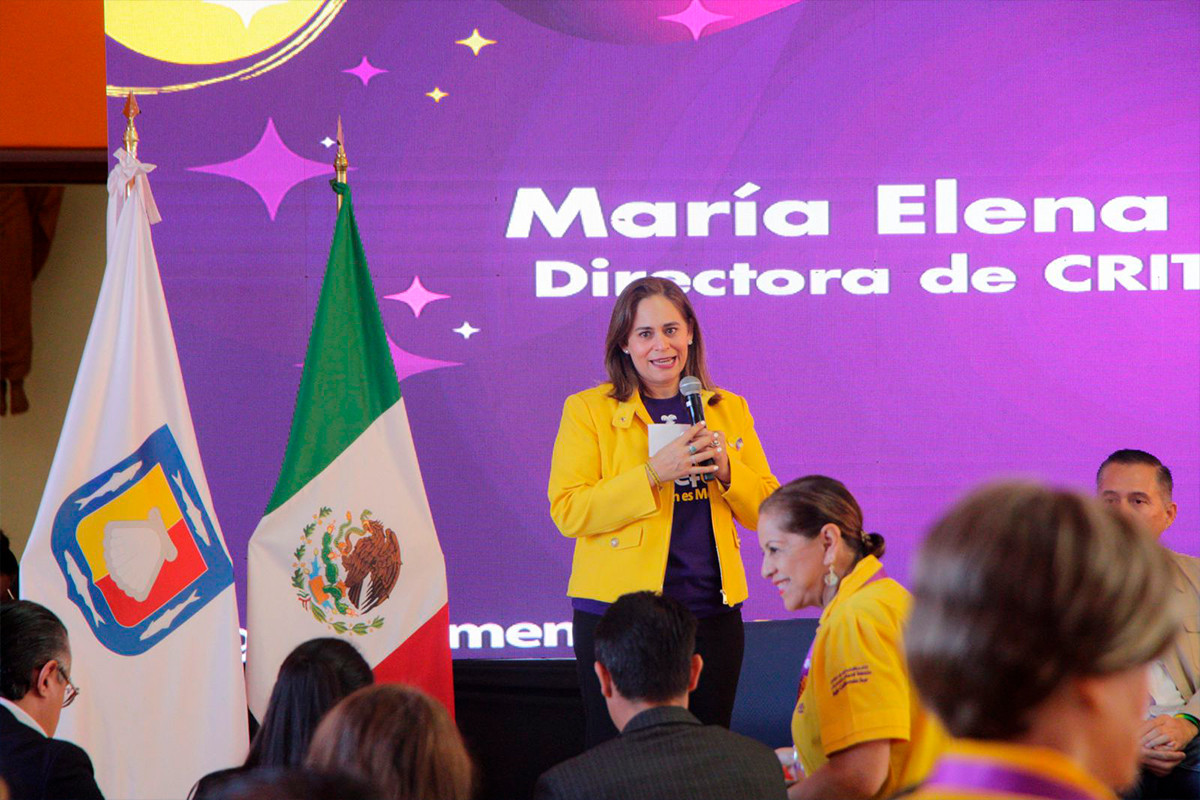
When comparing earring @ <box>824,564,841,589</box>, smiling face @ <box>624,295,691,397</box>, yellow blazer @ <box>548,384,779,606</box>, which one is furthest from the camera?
smiling face @ <box>624,295,691,397</box>

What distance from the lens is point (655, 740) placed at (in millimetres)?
2170

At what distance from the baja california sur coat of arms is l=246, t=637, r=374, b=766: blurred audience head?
113 cm

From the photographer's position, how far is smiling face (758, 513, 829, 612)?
244 centimetres

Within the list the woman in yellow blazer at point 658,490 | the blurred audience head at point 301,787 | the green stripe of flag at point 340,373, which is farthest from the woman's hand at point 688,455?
the blurred audience head at point 301,787

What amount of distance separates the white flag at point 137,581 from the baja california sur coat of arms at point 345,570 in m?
0.22

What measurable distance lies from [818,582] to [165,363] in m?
2.01

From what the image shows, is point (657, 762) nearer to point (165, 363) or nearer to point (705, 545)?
point (705, 545)

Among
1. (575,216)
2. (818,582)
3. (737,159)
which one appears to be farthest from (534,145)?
(818,582)

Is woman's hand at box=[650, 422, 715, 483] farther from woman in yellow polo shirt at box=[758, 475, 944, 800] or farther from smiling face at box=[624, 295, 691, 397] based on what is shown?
woman in yellow polo shirt at box=[758, 475, 944, 800]

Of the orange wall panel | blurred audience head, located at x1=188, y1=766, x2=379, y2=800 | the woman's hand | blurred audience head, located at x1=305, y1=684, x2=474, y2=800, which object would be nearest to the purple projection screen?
the orange wall panel

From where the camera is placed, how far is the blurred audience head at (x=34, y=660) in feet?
8.54

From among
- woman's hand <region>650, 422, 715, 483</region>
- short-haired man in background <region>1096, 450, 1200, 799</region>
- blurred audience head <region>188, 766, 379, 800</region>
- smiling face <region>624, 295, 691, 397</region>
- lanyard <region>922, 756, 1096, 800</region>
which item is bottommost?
short-haired man in background <region>1096, 450, 1200, 799</region>

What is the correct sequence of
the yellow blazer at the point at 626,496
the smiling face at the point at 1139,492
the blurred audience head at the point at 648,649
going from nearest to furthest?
the blurred audience head at the point at 648,649 < the yellow blazer at the point at 626,496 < the smiling face at the point at 1139,492

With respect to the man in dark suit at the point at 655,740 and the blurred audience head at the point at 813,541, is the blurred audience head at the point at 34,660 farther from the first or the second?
the blurred audience head at the point at 813,541
